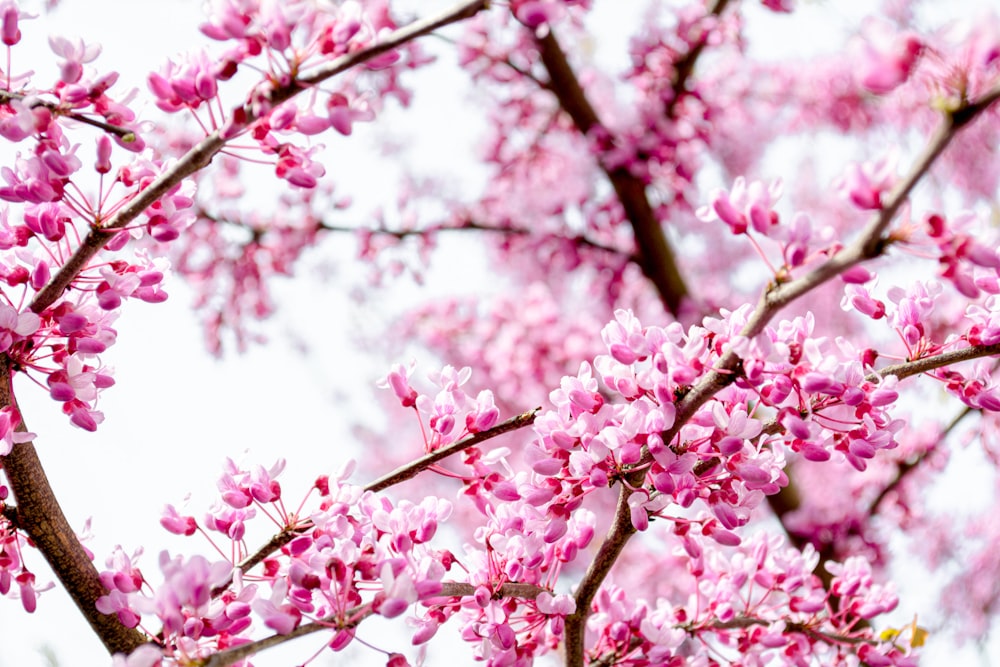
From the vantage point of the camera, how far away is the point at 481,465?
158 cm

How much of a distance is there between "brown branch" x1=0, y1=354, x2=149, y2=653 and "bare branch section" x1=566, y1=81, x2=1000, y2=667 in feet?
2.59

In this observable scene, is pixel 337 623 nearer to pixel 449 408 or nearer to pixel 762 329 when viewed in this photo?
pixel 449 408

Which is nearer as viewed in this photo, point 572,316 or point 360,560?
point 360,560

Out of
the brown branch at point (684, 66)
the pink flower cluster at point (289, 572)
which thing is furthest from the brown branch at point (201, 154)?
the brown branch at point (684, 66)

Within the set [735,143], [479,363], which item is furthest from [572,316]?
[735,143]

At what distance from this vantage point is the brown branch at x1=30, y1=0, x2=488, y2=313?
3.45 ft

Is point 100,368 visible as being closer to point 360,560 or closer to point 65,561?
point 65,561

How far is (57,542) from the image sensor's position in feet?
4.50

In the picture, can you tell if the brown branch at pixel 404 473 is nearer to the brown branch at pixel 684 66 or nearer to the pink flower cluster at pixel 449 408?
the pink flower cluster at pixel 449 408

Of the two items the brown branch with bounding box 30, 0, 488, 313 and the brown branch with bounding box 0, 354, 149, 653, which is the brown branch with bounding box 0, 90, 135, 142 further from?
the brown branch with bounding box 0, 354, 149, 653

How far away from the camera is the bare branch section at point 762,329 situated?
2.85 feet

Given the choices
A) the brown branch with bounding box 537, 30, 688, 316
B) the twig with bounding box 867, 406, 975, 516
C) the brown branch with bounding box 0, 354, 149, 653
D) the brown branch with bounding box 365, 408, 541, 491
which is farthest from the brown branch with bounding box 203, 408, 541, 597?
the brown branch with bounding box 537, 30, 688, 316

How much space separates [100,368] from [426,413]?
604mm

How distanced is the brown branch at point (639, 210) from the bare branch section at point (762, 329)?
2807 millimetres
